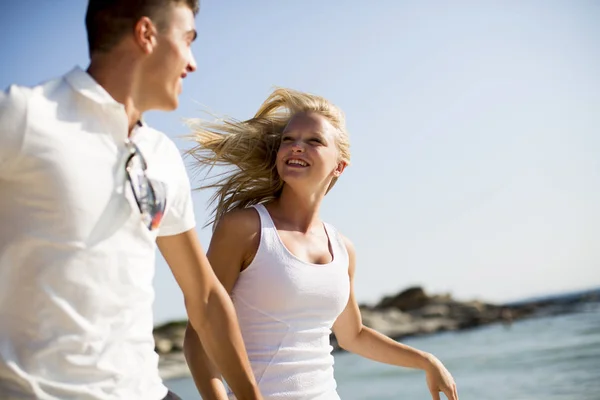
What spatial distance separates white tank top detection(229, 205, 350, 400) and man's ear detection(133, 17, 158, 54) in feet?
4.27

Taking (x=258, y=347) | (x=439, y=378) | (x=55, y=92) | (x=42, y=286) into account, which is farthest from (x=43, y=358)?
(x=439, y=378)

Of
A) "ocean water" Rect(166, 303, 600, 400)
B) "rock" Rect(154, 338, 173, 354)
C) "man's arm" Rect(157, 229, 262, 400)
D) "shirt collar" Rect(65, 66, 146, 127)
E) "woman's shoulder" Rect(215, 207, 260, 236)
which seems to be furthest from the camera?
"rock" Rect(154, 338, 173, 354)

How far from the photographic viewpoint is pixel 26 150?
1.58m

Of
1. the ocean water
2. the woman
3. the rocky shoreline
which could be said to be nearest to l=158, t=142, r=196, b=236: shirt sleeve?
the woman

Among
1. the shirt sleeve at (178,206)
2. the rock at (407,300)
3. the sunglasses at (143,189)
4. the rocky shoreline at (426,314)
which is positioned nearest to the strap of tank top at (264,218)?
the shirt sleeve at (178,206)

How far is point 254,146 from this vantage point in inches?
138

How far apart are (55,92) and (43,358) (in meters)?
0.58

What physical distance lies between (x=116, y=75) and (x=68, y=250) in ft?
1.45

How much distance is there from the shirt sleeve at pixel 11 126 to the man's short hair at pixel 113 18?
30 cm

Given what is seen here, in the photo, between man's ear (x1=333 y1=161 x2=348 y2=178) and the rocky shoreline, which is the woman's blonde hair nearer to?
man's ear (x1=333 y1=161 x2=348 y2=178)

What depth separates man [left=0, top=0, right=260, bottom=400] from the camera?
160cm

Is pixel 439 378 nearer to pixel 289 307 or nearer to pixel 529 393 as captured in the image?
pixel 289 307

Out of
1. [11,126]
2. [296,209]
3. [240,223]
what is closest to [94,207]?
[11,126]

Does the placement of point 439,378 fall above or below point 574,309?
above
